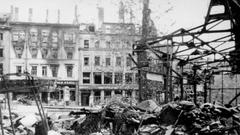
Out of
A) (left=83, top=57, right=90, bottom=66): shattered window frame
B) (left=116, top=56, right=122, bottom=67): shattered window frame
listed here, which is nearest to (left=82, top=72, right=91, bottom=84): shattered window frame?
(left=83, top=57, right=90, bottom=66): shattered window frame

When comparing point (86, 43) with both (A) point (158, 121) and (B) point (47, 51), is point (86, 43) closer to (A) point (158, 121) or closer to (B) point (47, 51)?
(B) point (47, 51)

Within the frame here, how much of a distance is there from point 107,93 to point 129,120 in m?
38.2

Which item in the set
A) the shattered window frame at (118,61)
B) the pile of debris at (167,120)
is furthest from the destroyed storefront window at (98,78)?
the pile of debris at (167,120)

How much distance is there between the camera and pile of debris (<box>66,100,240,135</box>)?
969 centimetres

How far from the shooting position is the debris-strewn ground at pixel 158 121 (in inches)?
A: 382

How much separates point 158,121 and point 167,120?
0.49 meters

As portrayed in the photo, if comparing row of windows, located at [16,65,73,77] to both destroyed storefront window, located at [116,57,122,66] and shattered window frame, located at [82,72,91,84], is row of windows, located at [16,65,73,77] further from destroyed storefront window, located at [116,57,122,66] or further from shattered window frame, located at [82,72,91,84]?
destroyed storefront window, located at [116,57,122,66]

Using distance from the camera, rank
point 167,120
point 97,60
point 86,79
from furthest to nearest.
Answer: point 97,60, point 86,79, point 167,120

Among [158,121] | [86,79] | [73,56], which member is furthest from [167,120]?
[73,56]

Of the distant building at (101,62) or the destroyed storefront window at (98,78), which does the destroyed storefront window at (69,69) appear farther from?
the destroyed storefront window at (98,78)

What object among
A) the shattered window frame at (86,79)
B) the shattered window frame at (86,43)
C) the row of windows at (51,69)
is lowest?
the shattered window frame at (86,79)

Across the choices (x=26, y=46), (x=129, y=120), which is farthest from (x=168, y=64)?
(x=26, y=46)

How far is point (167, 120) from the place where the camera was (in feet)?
34.5

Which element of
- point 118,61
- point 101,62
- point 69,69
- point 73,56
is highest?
point 73,56
